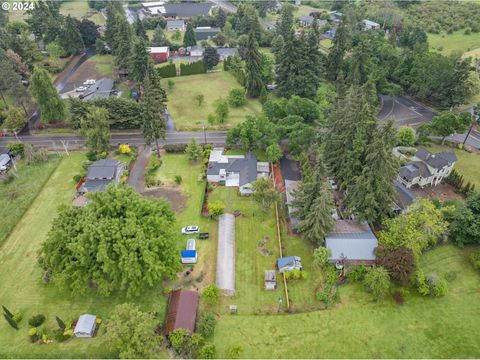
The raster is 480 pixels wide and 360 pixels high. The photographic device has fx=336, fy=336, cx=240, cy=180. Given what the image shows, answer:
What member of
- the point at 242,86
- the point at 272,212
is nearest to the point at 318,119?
the point at 272,212

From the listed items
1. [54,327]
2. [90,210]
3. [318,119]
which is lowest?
[54,327]

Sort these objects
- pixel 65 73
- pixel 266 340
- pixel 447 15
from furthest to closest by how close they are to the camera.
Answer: pixel 447 15, pixel 65 73, pixel 266 340

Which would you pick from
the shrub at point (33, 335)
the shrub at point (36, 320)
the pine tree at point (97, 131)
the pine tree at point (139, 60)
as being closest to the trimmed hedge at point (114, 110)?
the pine tree at point (97, 131)

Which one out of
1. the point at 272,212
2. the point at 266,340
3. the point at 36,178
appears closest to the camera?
the point at 266,340

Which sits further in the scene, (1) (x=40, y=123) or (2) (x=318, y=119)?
(1) (x=40, y=123)

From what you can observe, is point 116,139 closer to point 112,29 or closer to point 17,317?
point 17,317

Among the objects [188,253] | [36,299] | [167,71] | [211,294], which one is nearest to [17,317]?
[36,299]

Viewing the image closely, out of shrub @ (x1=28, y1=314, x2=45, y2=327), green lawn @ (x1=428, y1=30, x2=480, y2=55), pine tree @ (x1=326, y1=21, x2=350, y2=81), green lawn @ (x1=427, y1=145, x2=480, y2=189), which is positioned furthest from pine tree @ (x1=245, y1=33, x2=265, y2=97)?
shrub @ (x1=28, y1=314, x2=45, y2=327)

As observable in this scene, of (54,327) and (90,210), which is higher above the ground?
(90,210)

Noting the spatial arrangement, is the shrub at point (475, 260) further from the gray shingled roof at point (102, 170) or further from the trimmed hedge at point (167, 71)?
the trimmed hedge at point (167, 71)

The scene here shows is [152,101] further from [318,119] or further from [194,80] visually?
[194,80]
